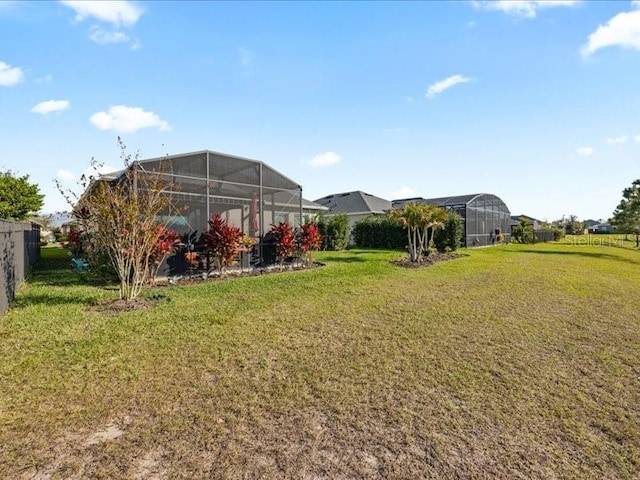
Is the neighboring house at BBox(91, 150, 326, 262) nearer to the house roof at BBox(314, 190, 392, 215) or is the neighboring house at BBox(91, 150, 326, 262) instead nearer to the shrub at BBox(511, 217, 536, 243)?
the house roof at BBox(314, 190, 392, 215)

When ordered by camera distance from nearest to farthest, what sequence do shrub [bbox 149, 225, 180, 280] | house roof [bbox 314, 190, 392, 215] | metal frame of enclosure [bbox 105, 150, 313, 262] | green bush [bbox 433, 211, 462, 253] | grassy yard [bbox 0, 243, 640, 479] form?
grassy yard [bbox 0, 243, 640, 479], shrub [bbox 149, 225, 180, 280], metal frame of enclosure [bbox 105, 150, 313, 262], green bush [bbox 433, 211, 462, 253], house roof [bbox 314, 190, 392, 215]

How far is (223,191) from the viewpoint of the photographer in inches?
458

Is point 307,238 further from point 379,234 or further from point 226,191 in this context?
point 379,234

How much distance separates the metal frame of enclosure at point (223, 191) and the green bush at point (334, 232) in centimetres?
724

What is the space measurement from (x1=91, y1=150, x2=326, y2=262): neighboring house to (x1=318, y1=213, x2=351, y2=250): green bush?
284 inches

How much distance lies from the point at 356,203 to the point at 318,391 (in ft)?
90.5

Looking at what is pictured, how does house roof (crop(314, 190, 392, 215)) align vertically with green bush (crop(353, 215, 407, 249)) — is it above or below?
above

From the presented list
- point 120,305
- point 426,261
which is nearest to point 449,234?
point 426,261

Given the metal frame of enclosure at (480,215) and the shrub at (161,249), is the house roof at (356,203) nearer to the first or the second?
the metal frame of enclosure at (480,215)

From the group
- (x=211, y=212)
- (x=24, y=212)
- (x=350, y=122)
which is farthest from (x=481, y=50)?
(x=24, y=212)

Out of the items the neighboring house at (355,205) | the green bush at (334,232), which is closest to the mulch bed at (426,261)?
the green bush at (334,232)

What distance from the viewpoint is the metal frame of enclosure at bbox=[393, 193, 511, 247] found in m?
24.4

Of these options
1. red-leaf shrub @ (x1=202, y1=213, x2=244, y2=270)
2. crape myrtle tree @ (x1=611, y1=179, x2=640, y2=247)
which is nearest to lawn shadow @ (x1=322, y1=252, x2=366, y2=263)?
red-leaf shrub @ (x1=202, y1=213, x2=244, y2=270)

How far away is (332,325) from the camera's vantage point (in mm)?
5867
